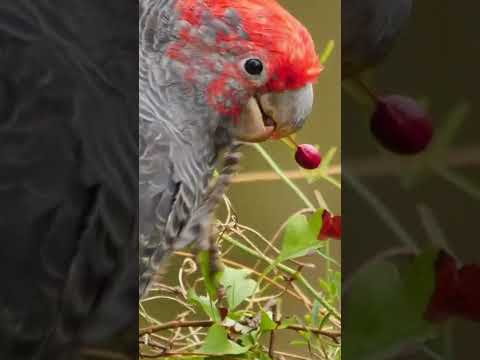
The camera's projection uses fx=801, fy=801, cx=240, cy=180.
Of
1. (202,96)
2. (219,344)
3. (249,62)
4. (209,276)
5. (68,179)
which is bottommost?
(219,344)

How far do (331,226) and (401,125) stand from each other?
0.95 ft

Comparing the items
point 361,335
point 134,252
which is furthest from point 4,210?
point 361,335

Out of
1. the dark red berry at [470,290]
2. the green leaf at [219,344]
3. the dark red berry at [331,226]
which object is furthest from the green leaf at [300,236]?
the dark red berry at [470,290]

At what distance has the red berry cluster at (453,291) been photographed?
6.14 ft

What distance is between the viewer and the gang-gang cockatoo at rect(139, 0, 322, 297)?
1.90 meters

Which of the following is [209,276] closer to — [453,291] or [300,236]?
[300,236]

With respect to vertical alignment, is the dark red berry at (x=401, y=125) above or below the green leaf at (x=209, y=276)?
above

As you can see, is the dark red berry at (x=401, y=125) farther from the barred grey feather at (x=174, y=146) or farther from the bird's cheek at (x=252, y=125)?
the barred grey feather at (x=174, y=146)

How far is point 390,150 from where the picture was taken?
75.3 inches

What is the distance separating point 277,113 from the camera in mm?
1913

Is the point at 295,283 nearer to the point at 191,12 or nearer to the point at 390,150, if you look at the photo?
the point at 390,150

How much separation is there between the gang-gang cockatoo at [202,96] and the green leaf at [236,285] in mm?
107

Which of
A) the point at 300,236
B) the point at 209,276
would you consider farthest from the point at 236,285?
the point at 300,236

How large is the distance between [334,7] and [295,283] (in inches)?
26.1
